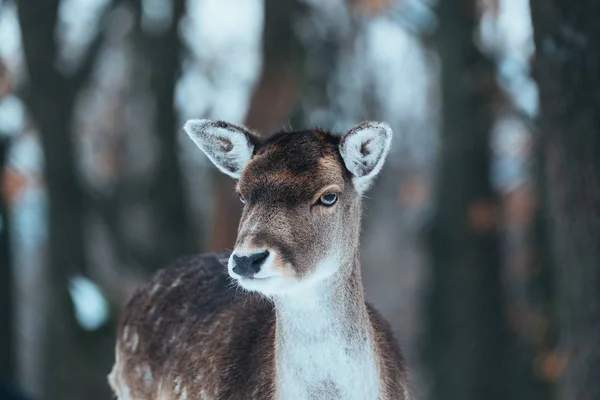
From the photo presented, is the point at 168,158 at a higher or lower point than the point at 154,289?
higher

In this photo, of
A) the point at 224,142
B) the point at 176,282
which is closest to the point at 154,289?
the point at 176,282

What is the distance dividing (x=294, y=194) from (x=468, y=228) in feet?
33.0

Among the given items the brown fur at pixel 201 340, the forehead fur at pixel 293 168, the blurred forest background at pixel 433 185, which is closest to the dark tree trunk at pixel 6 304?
the blurred forest background at pixel 433 185

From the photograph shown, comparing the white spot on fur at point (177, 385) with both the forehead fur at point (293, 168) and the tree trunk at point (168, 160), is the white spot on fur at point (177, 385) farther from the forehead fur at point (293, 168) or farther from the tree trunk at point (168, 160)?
the tree trunk at point (168, 160)

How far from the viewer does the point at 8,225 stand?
1445 centimetres

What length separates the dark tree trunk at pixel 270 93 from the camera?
429 inches

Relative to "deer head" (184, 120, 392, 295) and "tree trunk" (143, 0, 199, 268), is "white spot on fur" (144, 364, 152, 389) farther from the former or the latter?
"tree trunk" (143, 0, 199, 268)

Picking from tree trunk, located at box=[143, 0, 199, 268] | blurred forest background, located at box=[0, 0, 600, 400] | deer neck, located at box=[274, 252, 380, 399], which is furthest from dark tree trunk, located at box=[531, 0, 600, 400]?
tree trunk, located at box=[143, 0, 199, 268]

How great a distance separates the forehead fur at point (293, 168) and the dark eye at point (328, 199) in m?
0.06

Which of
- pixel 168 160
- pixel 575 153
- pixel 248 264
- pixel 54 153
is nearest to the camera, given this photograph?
pixel 248 264

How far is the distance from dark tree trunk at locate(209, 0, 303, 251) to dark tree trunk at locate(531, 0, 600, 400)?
402 cm

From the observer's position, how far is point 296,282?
4.46 metres

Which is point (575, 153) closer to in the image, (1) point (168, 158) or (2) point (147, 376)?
(2) point (147, 376)

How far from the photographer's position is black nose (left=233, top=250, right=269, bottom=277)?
14.0ft
